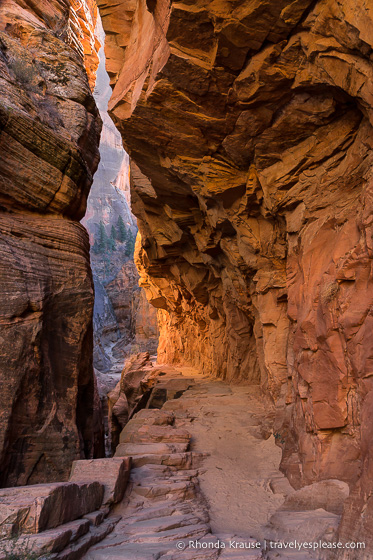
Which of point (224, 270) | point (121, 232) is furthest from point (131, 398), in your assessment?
point (121, 232)

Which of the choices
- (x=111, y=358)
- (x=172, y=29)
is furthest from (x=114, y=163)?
(x=172, y=29)

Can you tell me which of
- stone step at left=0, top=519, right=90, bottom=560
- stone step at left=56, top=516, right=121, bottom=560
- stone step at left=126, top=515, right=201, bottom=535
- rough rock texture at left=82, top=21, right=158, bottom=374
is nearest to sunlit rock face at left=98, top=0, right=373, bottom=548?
stone step at left=126, top=515, right=201, bottom=535

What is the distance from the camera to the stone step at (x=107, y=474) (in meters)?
4.89

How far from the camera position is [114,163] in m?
68.7

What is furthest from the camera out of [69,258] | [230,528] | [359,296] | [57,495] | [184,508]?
[69,258]

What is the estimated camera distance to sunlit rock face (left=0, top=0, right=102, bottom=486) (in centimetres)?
725

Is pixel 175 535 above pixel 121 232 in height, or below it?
below

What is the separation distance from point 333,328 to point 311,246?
1.60 meters

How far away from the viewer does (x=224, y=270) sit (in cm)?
1365

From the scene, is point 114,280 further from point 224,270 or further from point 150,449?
point 150,449

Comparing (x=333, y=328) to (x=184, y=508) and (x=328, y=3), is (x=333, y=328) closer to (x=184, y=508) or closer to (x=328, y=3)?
(x=184, y=508)

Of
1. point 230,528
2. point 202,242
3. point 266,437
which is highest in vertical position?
point 202,242

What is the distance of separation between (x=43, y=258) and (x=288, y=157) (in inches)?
250

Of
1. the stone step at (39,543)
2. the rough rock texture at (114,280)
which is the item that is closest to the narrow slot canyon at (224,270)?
the stone step at (39,543)
